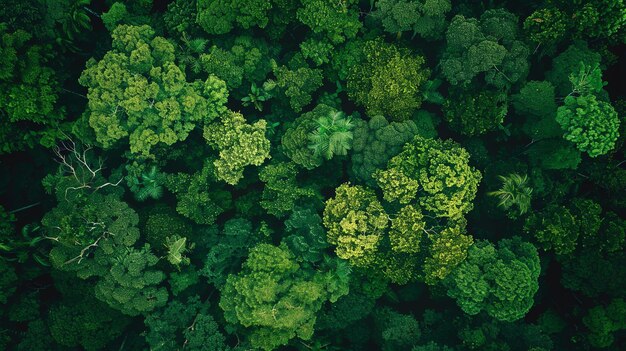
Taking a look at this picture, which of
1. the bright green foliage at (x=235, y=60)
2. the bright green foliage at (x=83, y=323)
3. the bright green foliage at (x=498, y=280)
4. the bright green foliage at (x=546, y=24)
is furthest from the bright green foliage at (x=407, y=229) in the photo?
the bright green foliage at (x=83, y=323)

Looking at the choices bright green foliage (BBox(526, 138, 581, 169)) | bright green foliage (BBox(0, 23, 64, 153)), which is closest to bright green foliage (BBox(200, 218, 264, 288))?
bright green foliage (BBox(0, 23, 64, 153))

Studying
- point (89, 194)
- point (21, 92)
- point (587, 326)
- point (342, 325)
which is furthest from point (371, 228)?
point (21, 92)

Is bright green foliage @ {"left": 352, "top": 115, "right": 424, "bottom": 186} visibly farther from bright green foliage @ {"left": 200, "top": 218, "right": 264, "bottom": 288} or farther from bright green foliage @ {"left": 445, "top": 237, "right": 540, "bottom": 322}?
bright green foliage @ {"left": 200, "top": 218, "right": 264, "bottom": 288}

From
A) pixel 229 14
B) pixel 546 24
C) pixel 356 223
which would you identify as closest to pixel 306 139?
pixel 356 223

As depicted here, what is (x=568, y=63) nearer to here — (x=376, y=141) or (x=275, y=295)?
(x=376, y=141)

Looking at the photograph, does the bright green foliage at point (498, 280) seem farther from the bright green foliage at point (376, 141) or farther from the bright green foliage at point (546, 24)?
the bright green foliage at point (546, 24)
